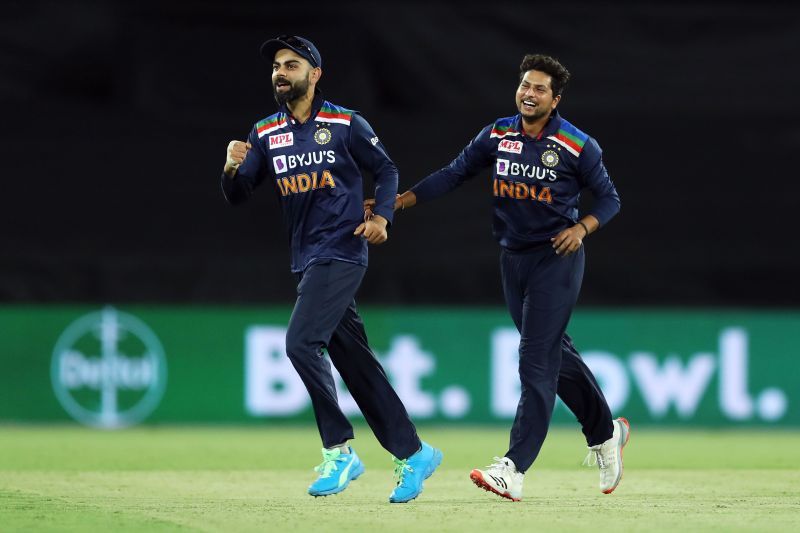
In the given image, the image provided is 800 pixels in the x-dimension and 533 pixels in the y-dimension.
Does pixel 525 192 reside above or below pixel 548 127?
below

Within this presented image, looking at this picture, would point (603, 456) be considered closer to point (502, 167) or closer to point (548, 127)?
point (502, 167)

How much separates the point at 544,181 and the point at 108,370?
19.4ft

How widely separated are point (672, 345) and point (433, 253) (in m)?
2.20

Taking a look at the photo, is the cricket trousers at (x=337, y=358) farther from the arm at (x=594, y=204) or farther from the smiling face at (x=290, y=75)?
the arm at (x=594, y=204)

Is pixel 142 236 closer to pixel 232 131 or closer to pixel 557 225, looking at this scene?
pixel 232 131

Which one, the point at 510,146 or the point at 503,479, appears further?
the point at 510,146

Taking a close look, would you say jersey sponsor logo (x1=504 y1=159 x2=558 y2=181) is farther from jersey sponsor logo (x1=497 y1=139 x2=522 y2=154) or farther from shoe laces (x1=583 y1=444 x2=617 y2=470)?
shoe laces (x1=583 y1=444 x2=617 y2=470)

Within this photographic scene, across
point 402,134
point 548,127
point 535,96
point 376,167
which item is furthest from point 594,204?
point 402,134

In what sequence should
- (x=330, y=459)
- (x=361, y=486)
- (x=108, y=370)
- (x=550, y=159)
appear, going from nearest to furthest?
(x=330, y=459), (x=550, y=159), (x=361, y=486), (x=108, y=370)

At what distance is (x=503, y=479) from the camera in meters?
6.36

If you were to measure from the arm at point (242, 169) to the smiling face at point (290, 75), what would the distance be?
0.29 metres

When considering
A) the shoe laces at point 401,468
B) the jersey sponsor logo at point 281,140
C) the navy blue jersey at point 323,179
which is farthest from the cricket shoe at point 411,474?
the jersey sponsor logo at point 281,140

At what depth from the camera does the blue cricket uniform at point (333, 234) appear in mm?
6359

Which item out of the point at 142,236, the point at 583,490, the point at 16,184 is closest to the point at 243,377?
the point at 142,236
